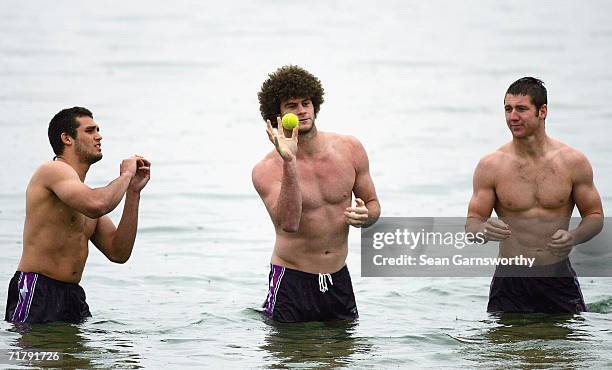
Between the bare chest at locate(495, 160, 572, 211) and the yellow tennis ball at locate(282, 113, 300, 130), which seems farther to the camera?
the bare chest at locate(495, 160, 572, 211)

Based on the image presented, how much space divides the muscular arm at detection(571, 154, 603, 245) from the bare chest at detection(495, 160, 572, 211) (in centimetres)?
6

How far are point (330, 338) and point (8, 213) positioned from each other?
7.25 metres

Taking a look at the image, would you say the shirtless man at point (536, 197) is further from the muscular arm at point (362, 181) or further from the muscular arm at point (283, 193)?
the muscular arm at point (283, 193)

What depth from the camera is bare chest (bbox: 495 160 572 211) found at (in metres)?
10.8

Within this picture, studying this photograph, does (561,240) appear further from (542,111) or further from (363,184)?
(363,184)

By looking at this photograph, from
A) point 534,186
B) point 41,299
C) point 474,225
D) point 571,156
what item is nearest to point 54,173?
point 41,299

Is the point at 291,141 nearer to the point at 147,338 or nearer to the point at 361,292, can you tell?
the point at 147,338

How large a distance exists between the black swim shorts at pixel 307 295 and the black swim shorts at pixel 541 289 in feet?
4.13

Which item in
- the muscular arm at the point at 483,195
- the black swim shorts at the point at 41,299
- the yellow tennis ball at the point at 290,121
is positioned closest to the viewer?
the yellow tennis ball at the point at 290,121

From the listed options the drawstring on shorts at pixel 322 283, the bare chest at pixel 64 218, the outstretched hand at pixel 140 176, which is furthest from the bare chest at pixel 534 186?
the bare chest at pixel 64 218

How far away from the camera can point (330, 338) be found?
10.7 meters

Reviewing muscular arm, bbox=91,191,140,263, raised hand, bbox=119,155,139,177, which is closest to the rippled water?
muscular arm, bbox=91,191,140,263

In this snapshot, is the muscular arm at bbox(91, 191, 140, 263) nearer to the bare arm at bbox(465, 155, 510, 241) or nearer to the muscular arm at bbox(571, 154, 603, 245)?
the bare arm at bbox(465, 155, 510, 241)

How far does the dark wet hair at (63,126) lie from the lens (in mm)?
10586
